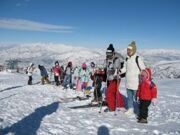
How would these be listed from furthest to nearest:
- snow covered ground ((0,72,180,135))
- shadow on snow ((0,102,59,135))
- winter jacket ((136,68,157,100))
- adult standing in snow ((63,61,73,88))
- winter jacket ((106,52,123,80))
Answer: adult standing in snow ((63,61,73,88)) < winter jacket ((106,52,123,80)) < winter jacket ((136,68,157,100)) < snow covered ground ((0,72,180,135)) < shadow on snow ((0,102,59,135))

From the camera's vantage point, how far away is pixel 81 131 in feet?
25.1

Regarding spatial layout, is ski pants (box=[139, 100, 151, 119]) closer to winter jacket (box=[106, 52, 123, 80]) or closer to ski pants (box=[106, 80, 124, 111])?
ski pants (box=[106, 80, 124, 111])

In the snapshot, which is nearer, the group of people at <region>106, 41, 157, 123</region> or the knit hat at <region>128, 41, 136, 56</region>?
the group of people at <region>106, 41, 157, 123</region>

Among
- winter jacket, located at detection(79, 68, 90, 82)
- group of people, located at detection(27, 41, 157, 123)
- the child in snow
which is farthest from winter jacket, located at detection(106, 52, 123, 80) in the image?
winter jacket, located at detection(79, 68, 90, 82)

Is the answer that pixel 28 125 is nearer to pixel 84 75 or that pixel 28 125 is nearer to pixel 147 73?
pixel 147 73

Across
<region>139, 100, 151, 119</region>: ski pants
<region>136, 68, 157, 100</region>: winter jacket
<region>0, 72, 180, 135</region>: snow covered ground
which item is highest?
<region>136, 68, 157, 100</region>: winter jacket

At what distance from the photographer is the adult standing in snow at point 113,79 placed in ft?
35.7

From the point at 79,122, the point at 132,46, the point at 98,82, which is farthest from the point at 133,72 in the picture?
the point at 98,82

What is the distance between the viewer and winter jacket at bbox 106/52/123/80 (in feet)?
35.7

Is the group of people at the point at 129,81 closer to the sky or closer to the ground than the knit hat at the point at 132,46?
closer to the ground

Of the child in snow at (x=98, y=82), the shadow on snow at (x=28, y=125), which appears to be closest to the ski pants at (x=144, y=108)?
the shadow on snow at (x=28, y=125)

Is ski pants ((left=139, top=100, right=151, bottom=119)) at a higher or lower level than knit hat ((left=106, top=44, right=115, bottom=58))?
lower

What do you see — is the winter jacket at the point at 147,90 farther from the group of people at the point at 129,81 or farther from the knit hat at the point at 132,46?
the knit hat at the point at 132,46

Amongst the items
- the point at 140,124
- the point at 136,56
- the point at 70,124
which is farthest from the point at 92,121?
the point at 136,56
